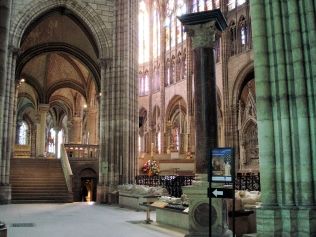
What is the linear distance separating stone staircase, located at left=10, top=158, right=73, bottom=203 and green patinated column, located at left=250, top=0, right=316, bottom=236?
43.0ft

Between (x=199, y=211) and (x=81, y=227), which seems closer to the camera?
(x=199, y=211)

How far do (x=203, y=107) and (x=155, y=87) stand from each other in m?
32.1

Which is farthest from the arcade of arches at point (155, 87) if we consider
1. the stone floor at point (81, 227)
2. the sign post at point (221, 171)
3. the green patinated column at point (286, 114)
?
the stone floor at point (81, 227)

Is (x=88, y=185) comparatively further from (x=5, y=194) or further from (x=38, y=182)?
(x=5, y=194)

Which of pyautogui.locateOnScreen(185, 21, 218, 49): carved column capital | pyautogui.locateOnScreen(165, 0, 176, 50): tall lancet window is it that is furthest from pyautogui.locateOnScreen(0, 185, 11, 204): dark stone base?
pyautogui.locateOnScreen(165, 0, 176, 50): tall lancet window

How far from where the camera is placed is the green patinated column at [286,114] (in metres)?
6.36

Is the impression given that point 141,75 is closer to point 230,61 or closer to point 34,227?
point 230,61

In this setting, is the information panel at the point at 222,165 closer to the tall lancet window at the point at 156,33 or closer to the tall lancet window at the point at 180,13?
the tall lancet window at the point at 180,13

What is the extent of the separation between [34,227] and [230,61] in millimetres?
22637

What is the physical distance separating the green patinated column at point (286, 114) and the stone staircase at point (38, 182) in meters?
13.1

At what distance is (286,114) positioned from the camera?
660 cm

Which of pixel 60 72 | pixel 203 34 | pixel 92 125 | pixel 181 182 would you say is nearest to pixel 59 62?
pixel 60 72

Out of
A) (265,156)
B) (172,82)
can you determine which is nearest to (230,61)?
(172,82)

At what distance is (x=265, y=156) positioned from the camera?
6.68 meters
